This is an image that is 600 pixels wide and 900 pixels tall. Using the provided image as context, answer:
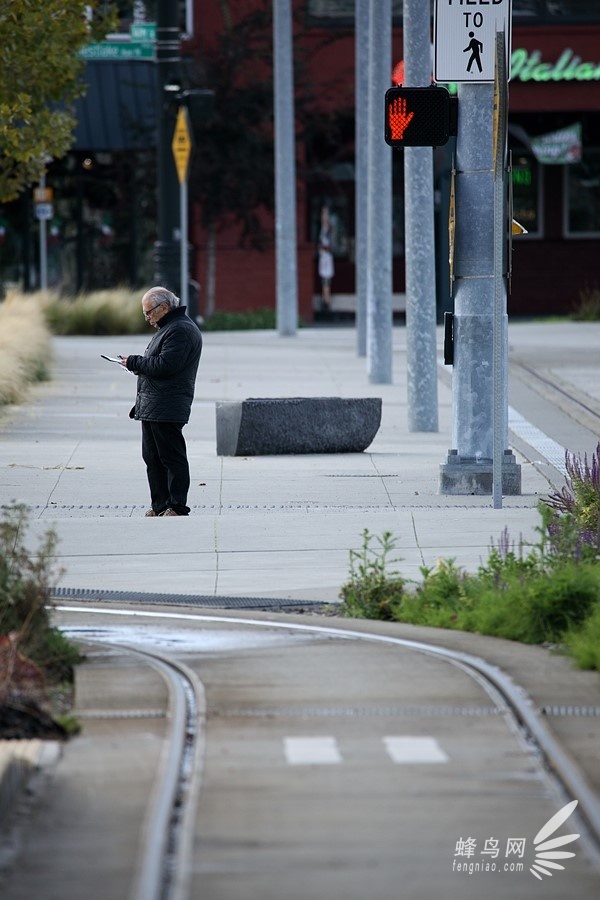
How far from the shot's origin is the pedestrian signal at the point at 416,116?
12641 millimetres

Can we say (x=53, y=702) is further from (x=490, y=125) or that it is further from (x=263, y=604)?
(x=490, y=125)

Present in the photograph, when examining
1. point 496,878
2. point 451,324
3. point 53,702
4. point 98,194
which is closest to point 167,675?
point 53,702

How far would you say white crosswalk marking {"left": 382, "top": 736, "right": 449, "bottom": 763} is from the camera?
583cm

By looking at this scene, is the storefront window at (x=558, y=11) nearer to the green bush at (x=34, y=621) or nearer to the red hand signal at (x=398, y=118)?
the red hand signal at (x=398, y=118)

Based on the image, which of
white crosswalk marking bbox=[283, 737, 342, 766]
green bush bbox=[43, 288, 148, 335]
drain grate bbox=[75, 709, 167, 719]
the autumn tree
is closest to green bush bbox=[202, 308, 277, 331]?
green bush bbox=[43, 288, 148, 335]

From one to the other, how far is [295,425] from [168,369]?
10.7 ft

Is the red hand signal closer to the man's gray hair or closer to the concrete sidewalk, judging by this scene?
the man's gray hair

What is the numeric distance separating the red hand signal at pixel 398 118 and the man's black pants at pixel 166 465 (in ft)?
8.15

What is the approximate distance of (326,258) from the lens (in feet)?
125

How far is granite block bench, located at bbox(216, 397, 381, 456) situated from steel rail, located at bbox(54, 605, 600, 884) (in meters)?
6.25

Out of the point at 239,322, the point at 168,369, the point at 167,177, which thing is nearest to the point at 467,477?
the point at 168,369

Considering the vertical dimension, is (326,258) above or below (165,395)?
below

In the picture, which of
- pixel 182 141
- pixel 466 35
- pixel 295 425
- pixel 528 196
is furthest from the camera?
pixel 528 196

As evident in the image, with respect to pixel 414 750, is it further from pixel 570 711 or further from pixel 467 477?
pixel 467 477
